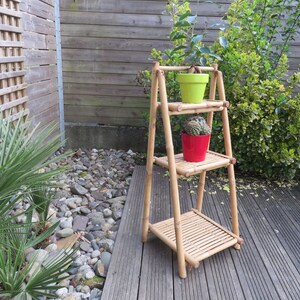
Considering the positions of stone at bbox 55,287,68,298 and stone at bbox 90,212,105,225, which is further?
stone at bbox 90,212,105,225

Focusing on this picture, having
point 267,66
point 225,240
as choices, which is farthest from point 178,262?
point 267,66

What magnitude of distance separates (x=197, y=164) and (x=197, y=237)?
452 mm

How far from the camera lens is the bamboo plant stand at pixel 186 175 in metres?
1.42

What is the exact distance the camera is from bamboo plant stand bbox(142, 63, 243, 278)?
4.65ft

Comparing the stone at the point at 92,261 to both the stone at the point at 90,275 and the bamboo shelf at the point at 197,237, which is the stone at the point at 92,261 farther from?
the bamboo shelf at the point at 197,237

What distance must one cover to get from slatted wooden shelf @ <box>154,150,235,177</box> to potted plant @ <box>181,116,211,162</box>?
0.13ft

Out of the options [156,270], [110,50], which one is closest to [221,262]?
[156,270]

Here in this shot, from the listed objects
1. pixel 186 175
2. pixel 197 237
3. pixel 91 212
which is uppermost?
pixel 186 175

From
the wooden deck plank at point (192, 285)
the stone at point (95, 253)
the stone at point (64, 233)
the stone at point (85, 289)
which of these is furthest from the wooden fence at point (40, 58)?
the wooden deck plank at point (192, 285)

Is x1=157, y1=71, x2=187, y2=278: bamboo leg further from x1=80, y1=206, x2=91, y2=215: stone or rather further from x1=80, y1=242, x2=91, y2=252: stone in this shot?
x1=80, y1=206, x2=91, y2=215: stone

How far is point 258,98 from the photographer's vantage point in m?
2.46

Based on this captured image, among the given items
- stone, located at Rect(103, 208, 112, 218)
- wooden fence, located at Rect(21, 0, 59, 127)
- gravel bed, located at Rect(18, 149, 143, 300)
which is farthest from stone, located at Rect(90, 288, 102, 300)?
wooden fence, located at Rect(21, 0, 59, 127)

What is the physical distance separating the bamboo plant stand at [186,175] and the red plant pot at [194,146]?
1.5 inches

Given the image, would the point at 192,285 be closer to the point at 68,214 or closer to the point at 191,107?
the point at 191,107
